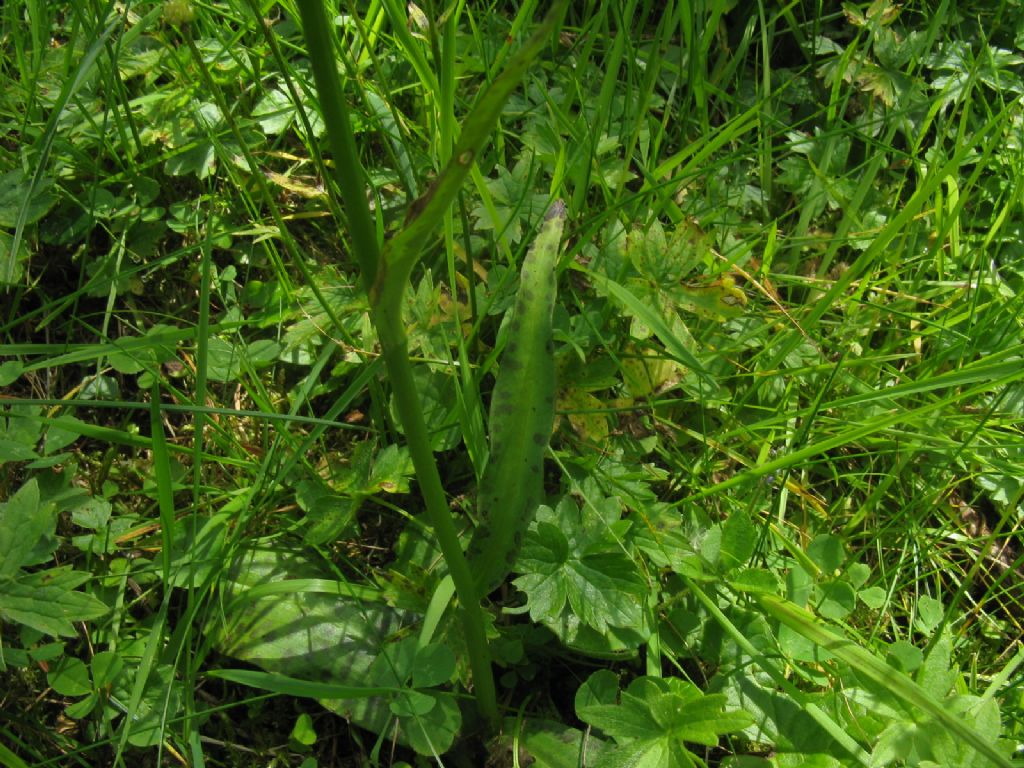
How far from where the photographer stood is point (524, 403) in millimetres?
1014

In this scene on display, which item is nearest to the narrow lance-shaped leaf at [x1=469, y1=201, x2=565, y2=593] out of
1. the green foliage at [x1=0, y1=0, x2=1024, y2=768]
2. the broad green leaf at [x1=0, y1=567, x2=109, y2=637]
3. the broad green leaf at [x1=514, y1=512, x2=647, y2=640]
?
the green foliage at [x1=0, y1=0, x2=1024, y2=768]

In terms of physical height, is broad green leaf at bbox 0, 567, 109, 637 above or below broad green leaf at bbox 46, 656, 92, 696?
above

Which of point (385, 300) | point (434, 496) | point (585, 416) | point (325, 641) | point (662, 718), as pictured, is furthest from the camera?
point (585, 416)

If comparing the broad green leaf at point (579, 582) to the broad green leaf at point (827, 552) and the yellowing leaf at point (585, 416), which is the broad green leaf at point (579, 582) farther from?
the broad green leaf at point (827, 552)

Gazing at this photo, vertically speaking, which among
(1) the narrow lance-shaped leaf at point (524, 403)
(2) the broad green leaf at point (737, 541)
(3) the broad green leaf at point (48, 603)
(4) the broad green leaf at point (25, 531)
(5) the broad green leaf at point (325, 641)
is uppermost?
(1) the narrow lance-shaped leaf at point (524, 403)

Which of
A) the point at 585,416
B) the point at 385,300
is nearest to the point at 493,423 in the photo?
the point at 385,300

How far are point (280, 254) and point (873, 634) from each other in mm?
1246

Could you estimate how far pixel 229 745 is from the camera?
125cm

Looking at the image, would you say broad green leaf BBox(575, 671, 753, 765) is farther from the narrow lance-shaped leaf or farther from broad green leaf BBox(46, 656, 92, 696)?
broad green leaf BBox(46, 656, 92, 696)

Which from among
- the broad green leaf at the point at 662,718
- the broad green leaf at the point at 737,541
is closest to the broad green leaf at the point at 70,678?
the broad green leaf at the point at 662,718

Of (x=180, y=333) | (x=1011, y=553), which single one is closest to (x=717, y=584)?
(x=1011, y=553)

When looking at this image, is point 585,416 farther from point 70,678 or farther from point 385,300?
point 70,678

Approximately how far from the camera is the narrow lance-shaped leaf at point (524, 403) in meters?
1.00

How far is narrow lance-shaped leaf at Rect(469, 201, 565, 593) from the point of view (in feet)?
3.27
